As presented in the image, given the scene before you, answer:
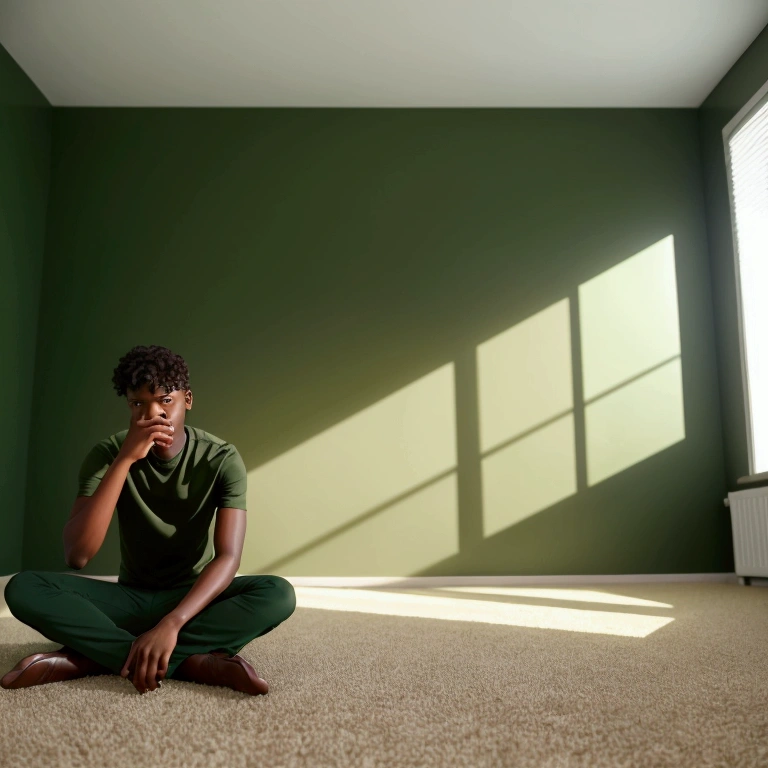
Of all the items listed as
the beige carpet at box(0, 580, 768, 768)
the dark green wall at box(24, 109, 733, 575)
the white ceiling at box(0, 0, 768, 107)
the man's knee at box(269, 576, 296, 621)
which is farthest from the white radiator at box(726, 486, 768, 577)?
the man's knee at box(269, 576, 296, 621)

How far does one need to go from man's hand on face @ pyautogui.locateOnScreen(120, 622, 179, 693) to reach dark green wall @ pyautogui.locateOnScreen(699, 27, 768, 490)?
3569 millimetres

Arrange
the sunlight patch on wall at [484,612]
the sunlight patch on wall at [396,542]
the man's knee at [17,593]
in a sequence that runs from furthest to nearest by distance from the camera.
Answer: the sunlight patch on wall at [396,542]
the sunlight patch on wall at [484,612]
the man's knee at [17,593]

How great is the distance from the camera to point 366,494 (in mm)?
4363

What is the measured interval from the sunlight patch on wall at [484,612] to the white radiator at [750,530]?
1.30 metres

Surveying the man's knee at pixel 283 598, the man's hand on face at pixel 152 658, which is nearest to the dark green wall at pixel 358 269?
the man's knee at pixel 283 598

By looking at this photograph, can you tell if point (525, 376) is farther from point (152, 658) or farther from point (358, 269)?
point (152, 658)

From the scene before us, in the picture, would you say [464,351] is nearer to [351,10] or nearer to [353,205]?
[353,205]

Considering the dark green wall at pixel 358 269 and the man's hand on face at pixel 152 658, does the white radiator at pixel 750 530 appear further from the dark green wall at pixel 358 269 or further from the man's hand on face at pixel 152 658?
the man's hand on face at pixel 152 658

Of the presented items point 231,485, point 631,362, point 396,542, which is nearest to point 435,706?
point 231,485

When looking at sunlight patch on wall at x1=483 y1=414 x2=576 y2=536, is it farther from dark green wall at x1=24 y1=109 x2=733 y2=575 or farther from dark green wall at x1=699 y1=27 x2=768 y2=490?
dark green wall at x1=699 y1=27 x2=768 y2=490

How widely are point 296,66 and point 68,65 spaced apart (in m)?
1.30

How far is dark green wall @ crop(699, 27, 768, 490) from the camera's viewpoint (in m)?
4.18

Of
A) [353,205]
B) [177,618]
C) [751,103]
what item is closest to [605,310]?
[751,103]

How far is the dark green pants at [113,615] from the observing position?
1604 millimetres
